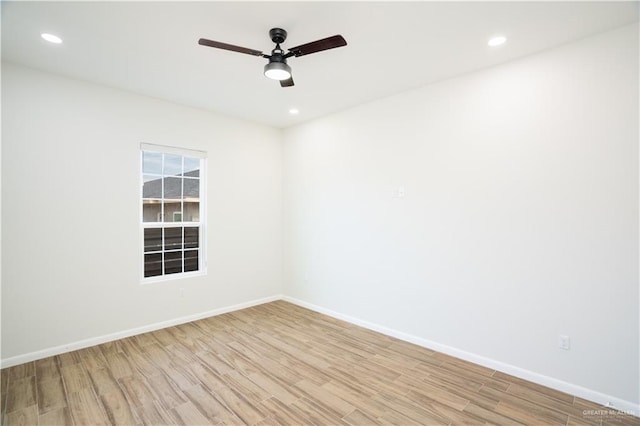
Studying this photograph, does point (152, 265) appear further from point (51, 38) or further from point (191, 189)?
point (51, 38)

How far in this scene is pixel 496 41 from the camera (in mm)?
2521

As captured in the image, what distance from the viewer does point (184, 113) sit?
4.12 metres

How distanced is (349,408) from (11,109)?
161 inches

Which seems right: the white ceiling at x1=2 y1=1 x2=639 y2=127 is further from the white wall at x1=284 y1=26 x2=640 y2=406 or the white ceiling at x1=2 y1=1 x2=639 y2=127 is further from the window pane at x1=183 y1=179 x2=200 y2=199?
the window pane at x1=183 y1=179 x2=200 y2=199

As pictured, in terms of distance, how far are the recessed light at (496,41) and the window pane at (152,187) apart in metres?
3.93

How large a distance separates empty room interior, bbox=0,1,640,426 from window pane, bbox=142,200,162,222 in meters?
0.06

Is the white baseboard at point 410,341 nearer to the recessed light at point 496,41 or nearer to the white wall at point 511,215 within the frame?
the white wall at point 511,215

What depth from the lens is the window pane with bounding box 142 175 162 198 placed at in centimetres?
390

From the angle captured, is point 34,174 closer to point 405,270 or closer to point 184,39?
point 184,39

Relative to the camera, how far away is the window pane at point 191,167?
4293 millimetres

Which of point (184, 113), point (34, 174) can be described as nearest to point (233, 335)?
point (34, 174)

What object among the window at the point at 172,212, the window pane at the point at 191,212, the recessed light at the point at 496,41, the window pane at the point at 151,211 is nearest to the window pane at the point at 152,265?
the window at the point at 172,212

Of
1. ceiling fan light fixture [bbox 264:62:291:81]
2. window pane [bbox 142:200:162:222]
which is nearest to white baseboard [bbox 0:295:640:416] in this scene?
window pane [bbox 142:200:162:222]

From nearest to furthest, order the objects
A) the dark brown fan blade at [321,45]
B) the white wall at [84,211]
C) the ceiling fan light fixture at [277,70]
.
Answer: the dark brown fan blade at [321,45], the ceiling fan light fixture at [277,70], the white wall at [84,211]
